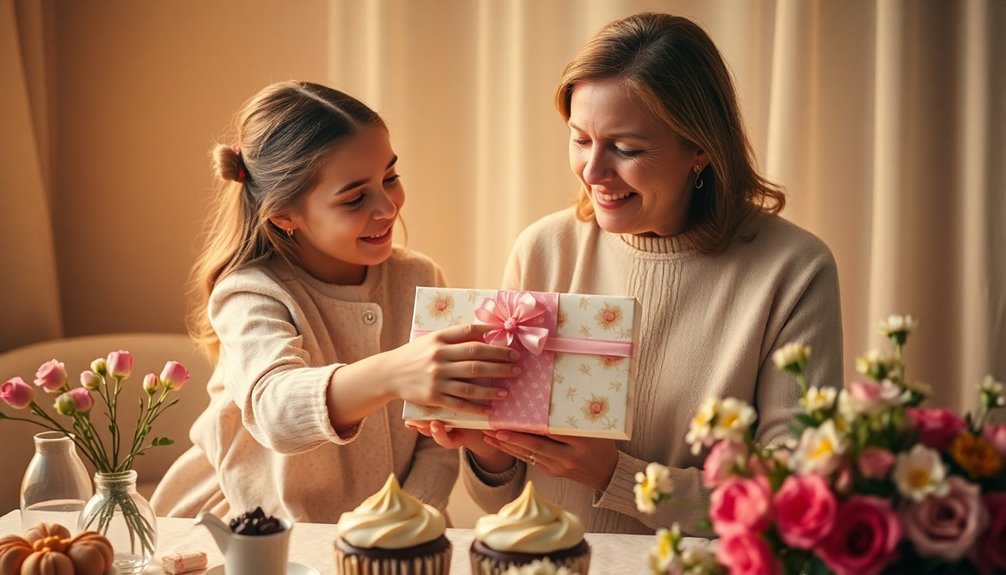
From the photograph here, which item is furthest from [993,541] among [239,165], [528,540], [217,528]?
[239,165]

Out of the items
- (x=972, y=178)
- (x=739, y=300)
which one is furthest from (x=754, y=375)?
(x=972, y=178)

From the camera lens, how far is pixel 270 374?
1.71 metres

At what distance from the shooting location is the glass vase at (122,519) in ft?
4.61

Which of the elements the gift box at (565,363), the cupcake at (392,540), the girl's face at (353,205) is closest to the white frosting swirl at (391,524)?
the cupcake at (392,540)

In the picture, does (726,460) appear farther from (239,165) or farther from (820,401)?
(239,165)

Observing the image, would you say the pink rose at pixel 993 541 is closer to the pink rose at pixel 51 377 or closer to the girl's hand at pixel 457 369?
the girl's hand at pixel 457 369

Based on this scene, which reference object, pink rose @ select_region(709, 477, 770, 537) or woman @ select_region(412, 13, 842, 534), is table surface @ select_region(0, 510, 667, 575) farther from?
pink rose @ select_region(709, 477, 770, 537)

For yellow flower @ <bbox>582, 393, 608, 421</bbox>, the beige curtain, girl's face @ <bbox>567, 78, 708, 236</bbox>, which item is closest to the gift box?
yellow flower @ <bbox>582, 393, 608, 421</bbox>

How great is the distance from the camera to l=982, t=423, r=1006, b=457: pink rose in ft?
3.12

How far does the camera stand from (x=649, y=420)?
1871 mm

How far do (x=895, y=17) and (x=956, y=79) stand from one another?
20cm

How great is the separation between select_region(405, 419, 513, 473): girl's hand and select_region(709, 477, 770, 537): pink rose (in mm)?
690

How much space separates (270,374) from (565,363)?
52 cm

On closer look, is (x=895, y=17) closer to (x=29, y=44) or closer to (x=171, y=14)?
(x=171, y=14)
